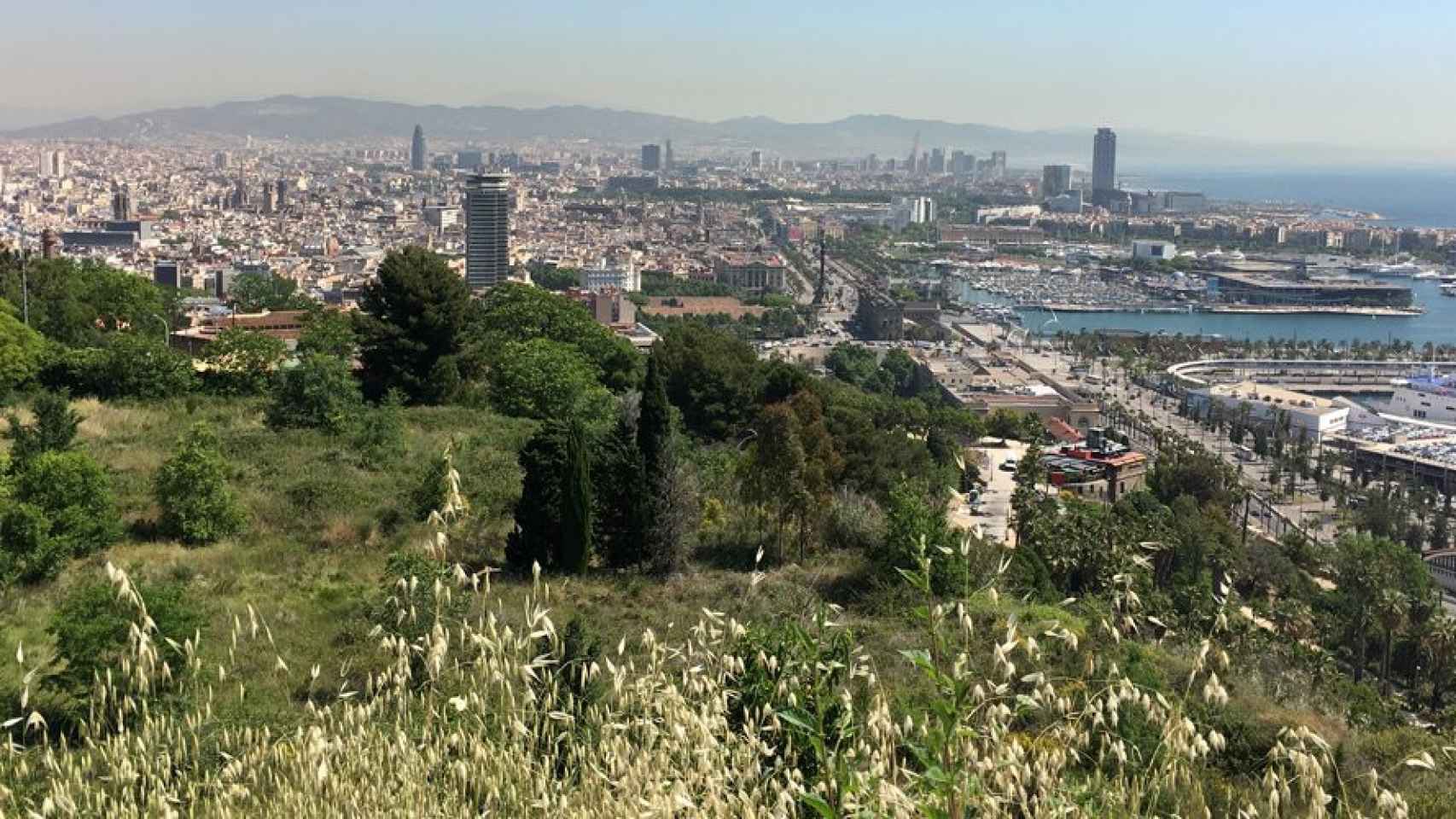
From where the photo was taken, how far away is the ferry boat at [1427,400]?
2880cm

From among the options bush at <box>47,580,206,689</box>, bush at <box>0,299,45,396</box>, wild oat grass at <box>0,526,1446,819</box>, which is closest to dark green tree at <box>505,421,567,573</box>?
bush at <box>47,580,206,689</box>

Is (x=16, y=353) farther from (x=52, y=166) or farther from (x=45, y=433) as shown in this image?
(x=52, y=166)

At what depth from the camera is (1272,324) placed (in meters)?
46.2

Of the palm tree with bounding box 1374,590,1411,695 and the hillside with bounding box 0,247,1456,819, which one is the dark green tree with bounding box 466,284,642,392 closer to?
the hillside with bounding box 0,247,1456,819

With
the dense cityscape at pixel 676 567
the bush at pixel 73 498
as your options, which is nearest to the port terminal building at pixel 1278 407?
the dense cityscape at pixel 676 567

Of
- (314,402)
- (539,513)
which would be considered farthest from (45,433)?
(539,513)

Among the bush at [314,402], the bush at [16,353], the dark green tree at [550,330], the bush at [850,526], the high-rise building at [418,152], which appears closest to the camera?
the bush at [850,526]

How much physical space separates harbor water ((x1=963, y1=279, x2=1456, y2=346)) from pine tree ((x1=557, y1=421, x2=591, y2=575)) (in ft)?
127

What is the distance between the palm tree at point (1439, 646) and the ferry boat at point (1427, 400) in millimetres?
19727

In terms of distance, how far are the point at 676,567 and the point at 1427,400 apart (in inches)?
1144

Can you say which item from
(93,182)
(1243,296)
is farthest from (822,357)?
(93,182)

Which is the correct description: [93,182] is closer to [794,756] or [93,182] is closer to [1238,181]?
[794,756]

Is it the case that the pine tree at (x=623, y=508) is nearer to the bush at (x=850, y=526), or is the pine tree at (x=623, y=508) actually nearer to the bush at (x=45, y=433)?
the bush at (x=850, y=526)

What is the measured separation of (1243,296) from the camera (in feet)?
167
